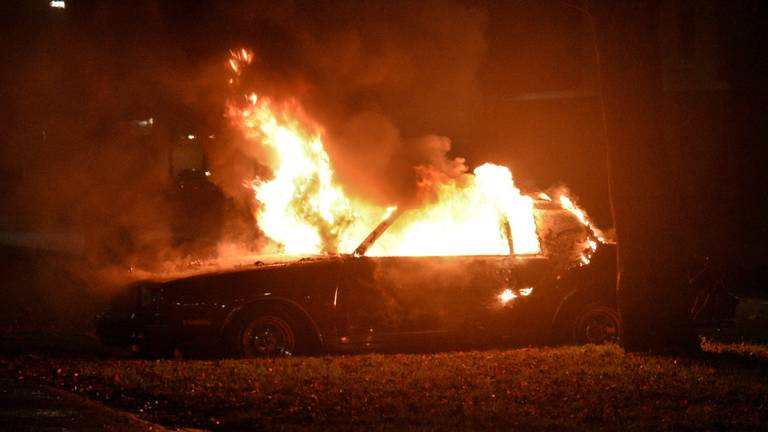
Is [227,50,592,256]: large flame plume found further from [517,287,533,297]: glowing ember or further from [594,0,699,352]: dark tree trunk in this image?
[594,0,699,352]: dark tree trunk

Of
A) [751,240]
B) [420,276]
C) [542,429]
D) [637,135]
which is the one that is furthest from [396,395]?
[751,240]

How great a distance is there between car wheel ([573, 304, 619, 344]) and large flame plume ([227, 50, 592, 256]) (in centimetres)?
88

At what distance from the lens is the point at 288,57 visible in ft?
42.7

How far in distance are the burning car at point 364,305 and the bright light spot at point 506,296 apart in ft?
0.03

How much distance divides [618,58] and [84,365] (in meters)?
5.85

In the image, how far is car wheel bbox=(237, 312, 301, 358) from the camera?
9.38m

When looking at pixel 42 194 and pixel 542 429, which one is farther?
pixel 42 194

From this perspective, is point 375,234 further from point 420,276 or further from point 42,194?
point 42,194

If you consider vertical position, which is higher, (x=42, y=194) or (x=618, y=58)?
(x=42, y=194)

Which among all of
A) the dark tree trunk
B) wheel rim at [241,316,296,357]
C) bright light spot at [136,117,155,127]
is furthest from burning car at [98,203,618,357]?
bright light spot at [136,117,155,127]

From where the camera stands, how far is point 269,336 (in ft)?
31.1

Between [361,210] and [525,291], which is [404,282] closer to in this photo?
[525,291]

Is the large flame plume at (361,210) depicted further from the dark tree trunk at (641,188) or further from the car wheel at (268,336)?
the car wheel at (268,336)

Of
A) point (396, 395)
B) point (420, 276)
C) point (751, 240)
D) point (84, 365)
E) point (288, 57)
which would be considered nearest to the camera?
point (396, 395)
